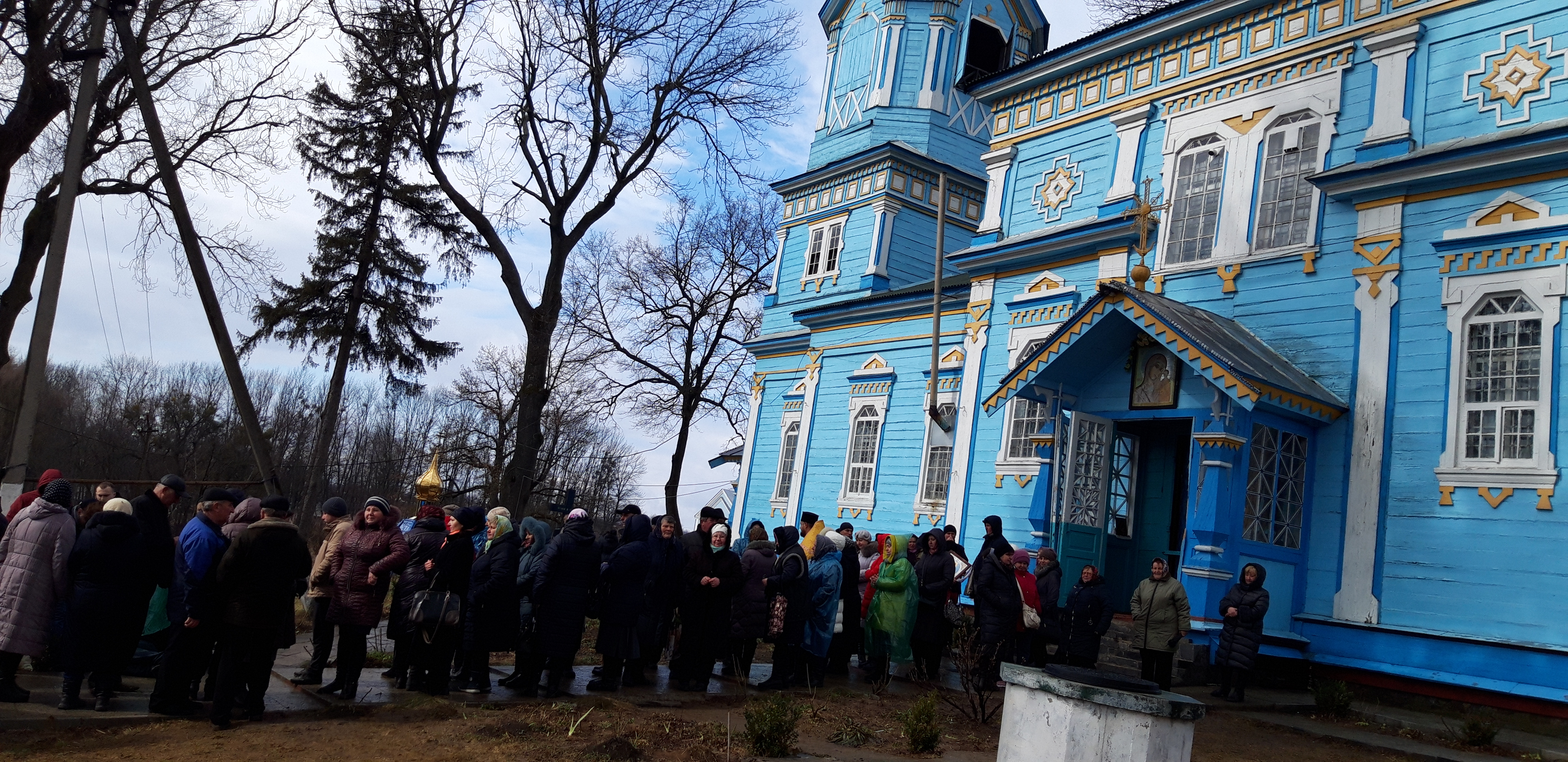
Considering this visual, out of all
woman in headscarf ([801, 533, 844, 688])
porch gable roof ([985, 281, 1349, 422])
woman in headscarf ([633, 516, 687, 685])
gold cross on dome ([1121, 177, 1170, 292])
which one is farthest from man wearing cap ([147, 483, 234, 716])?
gold cross on dome ([1121, 177, 1170, 292])

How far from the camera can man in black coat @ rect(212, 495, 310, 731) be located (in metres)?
7.28

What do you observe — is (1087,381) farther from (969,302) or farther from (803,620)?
(803,620)

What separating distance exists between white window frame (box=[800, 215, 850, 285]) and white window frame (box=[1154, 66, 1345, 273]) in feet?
29.2

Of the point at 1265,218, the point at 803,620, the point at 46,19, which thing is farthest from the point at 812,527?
the point at 46,19

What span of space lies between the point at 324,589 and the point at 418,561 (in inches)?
28.2

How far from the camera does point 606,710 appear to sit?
27.5 feet

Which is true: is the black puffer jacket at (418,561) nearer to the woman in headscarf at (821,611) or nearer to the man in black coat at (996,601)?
the woman in headscarf at (821,611)

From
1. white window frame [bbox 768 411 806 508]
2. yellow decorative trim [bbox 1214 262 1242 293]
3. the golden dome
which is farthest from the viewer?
white window frame [bbox 768 411 806 508]

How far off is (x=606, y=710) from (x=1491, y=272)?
963 cm

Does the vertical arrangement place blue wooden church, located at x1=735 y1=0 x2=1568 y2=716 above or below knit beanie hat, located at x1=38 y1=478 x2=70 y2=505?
above

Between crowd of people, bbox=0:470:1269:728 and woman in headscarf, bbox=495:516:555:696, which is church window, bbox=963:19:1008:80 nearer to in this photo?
crowd of people, bbox=0:470:1269:728

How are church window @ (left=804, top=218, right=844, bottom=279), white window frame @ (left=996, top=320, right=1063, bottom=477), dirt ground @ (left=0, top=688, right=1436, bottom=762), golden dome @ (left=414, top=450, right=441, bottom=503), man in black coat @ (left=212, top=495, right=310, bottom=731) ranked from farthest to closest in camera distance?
church window @ (left=804, top=218, right=844, bottom=279), white window frame @ (left=996, top=320, right=1063, bottom=477), golden dome @ (left=414, top=450, right=441, bottom=503), man in black coat @ (left=212, top=495, right=310, bottom=731), dirt ground @ (left=0, top=688, right=1436, bottom=762)

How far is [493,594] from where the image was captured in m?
8.80

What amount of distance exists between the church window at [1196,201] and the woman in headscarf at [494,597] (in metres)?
9.62
